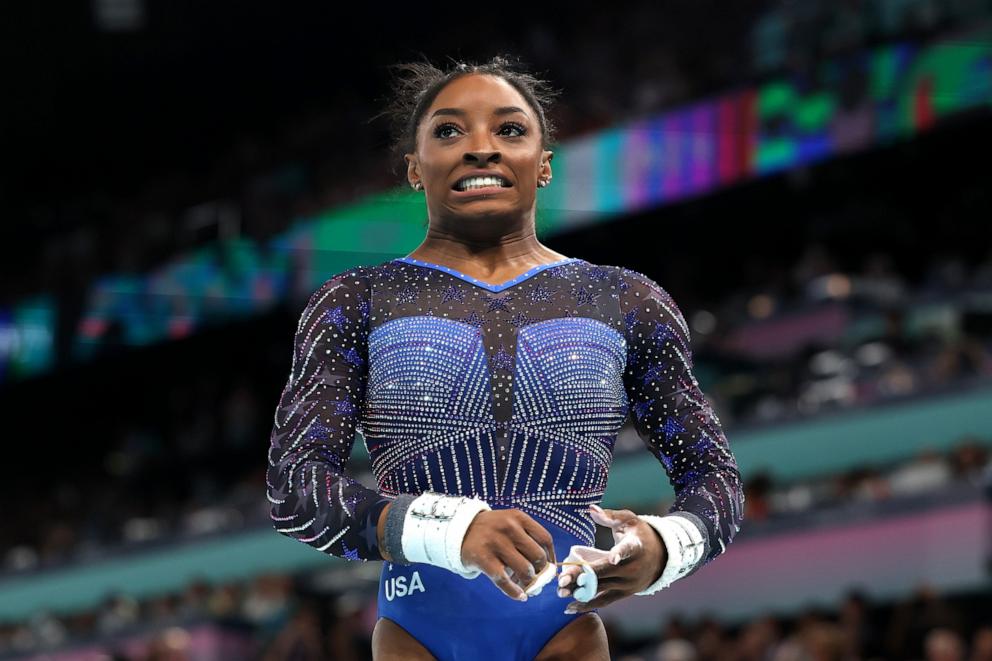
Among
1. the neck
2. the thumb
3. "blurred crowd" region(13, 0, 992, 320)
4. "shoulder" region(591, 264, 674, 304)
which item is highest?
"blurred crowd" region(13, 0, 992, 320)

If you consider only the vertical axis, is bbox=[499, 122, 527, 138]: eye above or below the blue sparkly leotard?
above

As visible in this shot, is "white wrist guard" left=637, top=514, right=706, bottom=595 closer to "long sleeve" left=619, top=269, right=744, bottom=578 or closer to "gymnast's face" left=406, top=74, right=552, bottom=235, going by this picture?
"long sleeve" left=619, top=269, right=744, bottom=578

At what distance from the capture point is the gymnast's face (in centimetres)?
236

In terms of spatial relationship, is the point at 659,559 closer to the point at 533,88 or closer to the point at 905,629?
the point at 533,88

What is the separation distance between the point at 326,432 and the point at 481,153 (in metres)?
0.51

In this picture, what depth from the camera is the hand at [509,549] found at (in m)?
1.90

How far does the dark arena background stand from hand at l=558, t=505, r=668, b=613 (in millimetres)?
827

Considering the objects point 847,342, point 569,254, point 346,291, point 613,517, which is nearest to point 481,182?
point 346,291

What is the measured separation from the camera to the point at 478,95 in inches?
94.2

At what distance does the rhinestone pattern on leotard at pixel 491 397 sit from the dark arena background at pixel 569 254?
390mm

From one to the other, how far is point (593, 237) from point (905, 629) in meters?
9.07

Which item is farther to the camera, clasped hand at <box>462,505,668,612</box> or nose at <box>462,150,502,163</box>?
nose at <box>462,150,502,163</box>

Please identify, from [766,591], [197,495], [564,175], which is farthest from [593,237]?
[766,591]

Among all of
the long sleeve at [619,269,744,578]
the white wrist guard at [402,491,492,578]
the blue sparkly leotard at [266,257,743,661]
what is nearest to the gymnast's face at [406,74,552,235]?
the blue sparkly leotard at [266,257,743,661]
